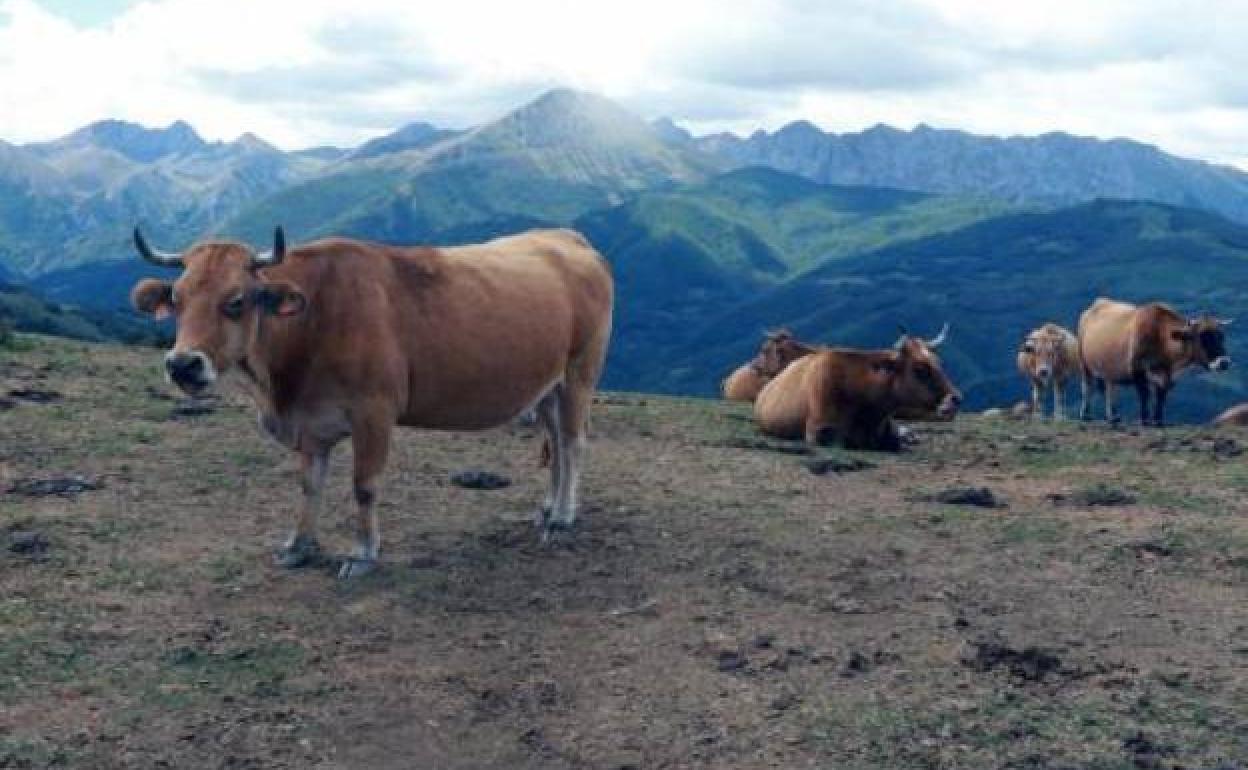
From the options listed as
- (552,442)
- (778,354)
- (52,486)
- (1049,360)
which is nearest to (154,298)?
(52,486)

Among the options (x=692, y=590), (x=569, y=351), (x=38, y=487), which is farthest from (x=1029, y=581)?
(x=38, y=487)

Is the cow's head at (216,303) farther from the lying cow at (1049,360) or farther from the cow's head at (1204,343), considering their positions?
the lying cow at (1049,360)

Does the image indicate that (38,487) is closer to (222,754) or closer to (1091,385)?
(222,754)

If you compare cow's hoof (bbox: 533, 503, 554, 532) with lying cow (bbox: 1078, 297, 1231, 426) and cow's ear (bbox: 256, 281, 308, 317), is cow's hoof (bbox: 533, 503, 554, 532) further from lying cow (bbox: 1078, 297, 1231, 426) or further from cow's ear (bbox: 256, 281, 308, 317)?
lying cow (bbox: 1078, 297, 1231, 426)

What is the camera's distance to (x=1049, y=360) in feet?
106

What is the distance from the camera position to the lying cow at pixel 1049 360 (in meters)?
32.4

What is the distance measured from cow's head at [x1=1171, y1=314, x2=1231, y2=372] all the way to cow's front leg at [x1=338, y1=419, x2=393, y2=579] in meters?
21.2

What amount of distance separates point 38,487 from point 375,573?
4.20 m

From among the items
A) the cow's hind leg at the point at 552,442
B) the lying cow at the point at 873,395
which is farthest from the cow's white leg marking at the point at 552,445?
the lying cow at the point at 873,395

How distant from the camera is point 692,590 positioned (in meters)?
10.5

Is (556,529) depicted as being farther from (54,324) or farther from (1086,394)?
(54,324)

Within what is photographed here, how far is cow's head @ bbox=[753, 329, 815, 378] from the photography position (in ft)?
91.6

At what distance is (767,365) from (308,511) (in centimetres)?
1852

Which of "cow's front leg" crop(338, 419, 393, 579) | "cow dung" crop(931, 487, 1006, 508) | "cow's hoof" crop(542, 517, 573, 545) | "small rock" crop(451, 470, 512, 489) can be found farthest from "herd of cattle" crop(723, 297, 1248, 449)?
"cow's front leg" crop(338, 419, 393, 579)
